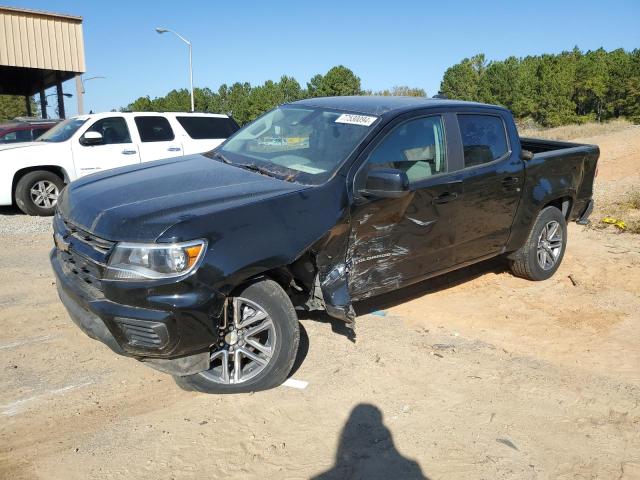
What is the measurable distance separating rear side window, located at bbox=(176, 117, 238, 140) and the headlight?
25.1 ft

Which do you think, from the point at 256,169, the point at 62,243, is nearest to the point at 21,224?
the point at 62,243

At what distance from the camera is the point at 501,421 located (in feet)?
11.5

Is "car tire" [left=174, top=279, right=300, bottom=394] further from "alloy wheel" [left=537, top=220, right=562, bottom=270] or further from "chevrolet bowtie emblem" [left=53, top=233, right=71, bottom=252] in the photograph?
"alloy wheel" [left=537, top=220, right=562, bottom=270]

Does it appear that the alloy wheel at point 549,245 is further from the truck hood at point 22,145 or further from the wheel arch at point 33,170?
the truck hood at point 22,145

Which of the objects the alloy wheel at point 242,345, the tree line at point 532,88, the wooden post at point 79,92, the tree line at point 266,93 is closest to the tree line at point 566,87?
the tree line at point 532,88

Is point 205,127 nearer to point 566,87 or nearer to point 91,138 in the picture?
point 91,138

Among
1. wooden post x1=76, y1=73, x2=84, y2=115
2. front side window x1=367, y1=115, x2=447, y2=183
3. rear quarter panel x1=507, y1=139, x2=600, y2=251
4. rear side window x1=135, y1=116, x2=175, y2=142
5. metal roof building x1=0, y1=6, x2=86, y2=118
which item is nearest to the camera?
front side window x1=367, y1=115, x2=447, y2=183

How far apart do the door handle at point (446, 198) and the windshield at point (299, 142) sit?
81 cm

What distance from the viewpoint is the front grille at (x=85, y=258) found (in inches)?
127

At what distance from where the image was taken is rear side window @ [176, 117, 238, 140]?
10453 millimetres

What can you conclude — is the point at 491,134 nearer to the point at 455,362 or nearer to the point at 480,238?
the point at 480,238

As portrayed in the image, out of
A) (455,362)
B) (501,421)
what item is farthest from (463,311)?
(501,421)

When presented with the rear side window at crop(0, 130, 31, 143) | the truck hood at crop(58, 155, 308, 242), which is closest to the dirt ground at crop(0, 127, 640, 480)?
the truck hood at crop(58, 155, 308, 242)

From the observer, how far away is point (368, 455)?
3100mm
